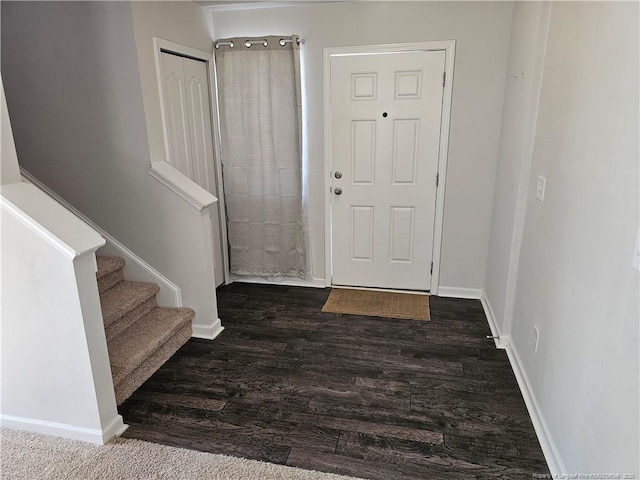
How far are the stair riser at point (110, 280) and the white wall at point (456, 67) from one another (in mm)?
1628

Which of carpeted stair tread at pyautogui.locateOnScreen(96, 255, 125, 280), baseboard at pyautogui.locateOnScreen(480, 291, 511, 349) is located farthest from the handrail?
baseboard at pyautogui.locateOnScreen(480, 291, 511, 349)

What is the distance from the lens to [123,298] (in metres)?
2.66

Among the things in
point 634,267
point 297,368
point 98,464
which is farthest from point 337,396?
point 634,267

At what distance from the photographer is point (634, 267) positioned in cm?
121

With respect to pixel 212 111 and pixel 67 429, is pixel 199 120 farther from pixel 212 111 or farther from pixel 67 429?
pixel 67 429

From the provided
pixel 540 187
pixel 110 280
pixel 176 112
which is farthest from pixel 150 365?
pixel 540 187

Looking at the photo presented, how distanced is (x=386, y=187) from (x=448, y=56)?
107 centimetres

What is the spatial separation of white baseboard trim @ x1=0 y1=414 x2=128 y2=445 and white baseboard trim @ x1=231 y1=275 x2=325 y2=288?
6.50 ft

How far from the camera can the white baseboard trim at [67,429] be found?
6.35 ft

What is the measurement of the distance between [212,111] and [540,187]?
2.60 metres

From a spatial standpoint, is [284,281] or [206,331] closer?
[206,331]

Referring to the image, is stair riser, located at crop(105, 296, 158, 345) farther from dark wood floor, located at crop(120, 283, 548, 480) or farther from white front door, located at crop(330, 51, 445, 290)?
white front door, located at crop(330, 51, 445, 290)

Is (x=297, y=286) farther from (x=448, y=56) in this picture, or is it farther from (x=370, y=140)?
(x=448, y=56)

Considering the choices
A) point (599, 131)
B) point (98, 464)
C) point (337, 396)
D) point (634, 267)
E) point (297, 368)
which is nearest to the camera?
point (634, 267)
